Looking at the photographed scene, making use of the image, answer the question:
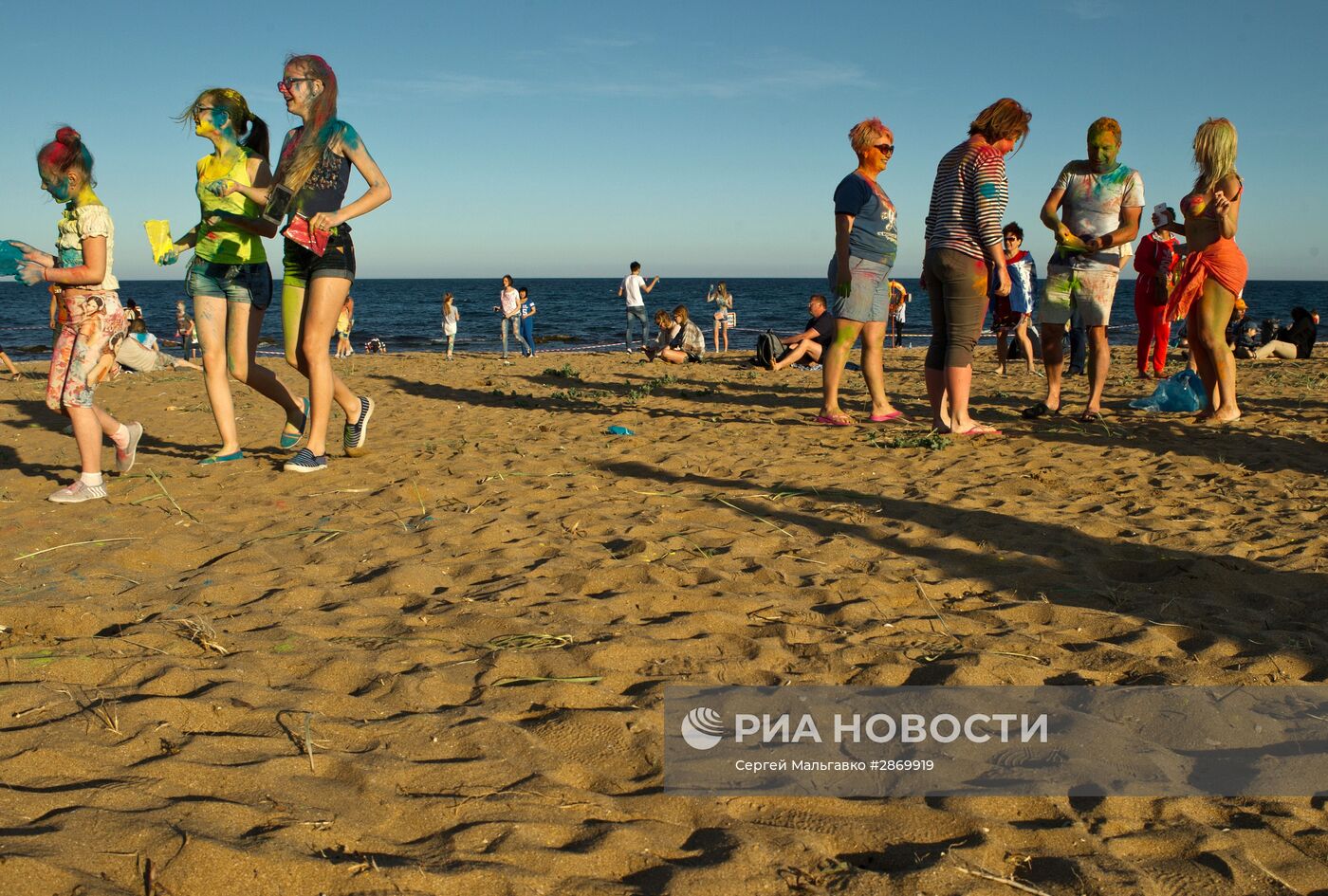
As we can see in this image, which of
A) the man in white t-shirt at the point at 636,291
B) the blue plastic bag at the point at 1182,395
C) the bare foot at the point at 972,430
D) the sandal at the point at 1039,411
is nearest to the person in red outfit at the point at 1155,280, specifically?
the blue plastic bag at the point at 1182,395

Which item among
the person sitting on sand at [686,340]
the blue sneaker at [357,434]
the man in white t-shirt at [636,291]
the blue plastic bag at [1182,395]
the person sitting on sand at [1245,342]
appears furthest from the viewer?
the man in white t-shirt at [636,291]

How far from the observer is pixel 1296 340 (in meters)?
15.2

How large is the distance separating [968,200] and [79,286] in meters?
4.88

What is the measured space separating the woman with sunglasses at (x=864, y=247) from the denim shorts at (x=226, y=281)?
11.6 feet

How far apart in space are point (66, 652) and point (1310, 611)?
367 cm

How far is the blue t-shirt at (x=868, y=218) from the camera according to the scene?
6309 millimetres

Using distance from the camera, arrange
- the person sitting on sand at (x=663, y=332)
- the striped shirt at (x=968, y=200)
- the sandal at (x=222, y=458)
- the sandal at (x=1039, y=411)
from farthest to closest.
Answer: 1. the person sitting on sand at (x=663, y=332)
2. the sandal at (x=1039, y=411)
3. the striped shirt at (x=968, y=200)
4. the sandal at (x=222, y=458)

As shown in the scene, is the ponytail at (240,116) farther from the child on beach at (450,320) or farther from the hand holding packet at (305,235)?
the child on beach at (450,320)

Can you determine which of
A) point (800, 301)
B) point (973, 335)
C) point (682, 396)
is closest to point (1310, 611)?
point (973, 335)

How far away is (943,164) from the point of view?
238 inches

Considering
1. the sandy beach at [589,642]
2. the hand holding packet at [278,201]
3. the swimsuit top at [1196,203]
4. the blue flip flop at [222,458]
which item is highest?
the swimsuit top at [1196,203]

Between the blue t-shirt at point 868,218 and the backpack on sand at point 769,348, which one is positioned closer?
the blue t-shirt at point 868,218

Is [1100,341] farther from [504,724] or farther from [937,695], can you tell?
[504,724]

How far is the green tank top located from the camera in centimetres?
507
